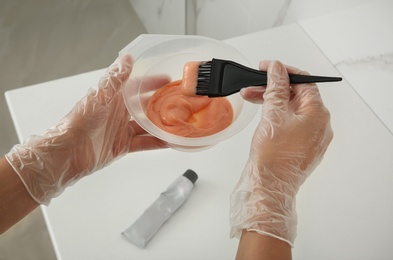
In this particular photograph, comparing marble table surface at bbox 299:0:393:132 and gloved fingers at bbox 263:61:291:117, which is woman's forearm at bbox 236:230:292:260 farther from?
marble table surface at bbox 299:0:393:132

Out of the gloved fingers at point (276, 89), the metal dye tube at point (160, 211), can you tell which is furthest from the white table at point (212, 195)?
the gloved fingers at point (276, 89)

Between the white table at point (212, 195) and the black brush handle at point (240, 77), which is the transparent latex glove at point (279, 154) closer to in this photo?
the black brush handle at point (240, 77)

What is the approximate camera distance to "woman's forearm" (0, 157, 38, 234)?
82 centimetres

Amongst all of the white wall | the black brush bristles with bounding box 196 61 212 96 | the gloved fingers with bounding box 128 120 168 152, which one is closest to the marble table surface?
the white wall

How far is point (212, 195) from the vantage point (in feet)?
3.22

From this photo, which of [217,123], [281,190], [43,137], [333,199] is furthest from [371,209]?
[43,137]

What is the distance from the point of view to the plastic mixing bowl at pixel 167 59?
36.8 inches

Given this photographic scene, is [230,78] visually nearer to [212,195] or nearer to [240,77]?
[240,77]

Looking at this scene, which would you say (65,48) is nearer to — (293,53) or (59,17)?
(59,17)

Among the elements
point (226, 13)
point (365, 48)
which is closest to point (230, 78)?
point (365, 48)

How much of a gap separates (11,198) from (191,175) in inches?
14.9

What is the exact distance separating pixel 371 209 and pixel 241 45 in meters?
0.58

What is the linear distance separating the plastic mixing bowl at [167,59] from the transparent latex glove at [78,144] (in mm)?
44

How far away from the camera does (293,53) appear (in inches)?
48.9
